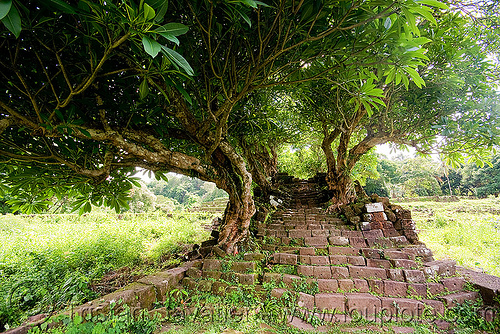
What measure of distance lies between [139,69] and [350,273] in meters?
3.89

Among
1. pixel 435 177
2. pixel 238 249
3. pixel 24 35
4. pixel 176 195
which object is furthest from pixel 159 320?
pixel 176 195

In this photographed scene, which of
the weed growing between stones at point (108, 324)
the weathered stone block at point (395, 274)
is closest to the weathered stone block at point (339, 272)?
the weathered stone block at point (395, 274)

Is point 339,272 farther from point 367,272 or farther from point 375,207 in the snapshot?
point 375,207

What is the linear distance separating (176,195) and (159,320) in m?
30.7

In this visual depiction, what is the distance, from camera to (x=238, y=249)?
3.56 m

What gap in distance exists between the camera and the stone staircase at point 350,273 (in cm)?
273

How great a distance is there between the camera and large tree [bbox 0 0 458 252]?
1198 millimetres

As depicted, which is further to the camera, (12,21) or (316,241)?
(316,241)

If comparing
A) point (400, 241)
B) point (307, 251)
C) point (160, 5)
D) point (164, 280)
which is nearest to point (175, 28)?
point (160, 5)

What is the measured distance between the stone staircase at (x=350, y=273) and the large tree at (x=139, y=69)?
65 centimetres

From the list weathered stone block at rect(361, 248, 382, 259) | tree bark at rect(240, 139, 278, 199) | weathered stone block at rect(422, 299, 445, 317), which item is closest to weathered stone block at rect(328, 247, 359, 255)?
weathered stone block at rect(361, 248, 382, 259)

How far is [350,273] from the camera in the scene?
3.27m

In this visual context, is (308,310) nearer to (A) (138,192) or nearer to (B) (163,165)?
(B) (163,165)

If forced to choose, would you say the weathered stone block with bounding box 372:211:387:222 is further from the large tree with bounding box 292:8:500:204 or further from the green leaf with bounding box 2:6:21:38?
the green leaf with bounding box 2:6:21:38
